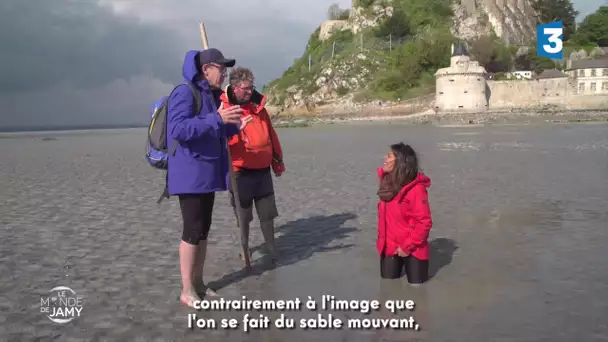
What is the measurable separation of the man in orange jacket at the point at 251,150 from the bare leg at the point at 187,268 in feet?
3.63

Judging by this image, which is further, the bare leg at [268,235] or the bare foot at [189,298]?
the bare leg at [268,235]

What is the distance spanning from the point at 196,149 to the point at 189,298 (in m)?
1.36

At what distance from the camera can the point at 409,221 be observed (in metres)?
5.30

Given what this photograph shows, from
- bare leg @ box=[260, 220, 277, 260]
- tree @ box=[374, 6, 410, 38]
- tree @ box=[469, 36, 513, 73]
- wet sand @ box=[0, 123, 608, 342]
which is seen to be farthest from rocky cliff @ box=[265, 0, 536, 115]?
bare leg @ box=[260, 220, 277, 260]

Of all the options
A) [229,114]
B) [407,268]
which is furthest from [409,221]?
[229,114]

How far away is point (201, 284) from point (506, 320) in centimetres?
277

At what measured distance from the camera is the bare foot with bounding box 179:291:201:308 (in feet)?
→ 15.6

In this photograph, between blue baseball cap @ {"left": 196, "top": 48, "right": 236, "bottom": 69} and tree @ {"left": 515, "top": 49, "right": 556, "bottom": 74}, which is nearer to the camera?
blue baseball cap @ {"left": 196, "top": 48, "right": 236, "bottom": 69}

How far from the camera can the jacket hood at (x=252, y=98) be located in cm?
570

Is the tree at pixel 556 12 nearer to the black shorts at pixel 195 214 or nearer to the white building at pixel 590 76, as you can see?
the white building at pixel 590 76

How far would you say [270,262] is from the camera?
6.17 metres

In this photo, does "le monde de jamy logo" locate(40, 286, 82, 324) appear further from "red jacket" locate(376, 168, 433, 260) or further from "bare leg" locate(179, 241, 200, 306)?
"red jacket" locate(376, 168, 433, 260)
